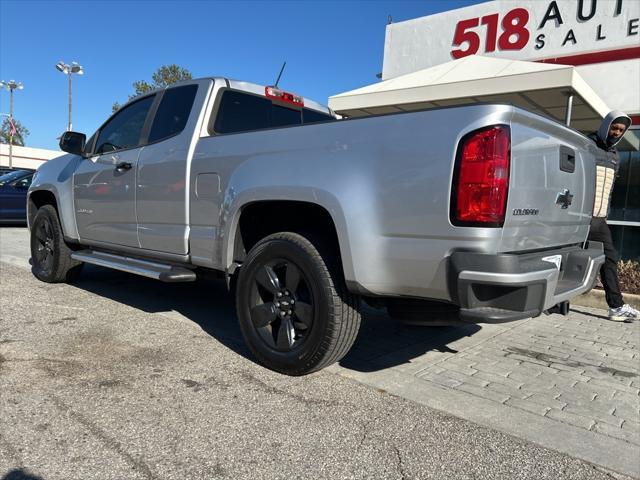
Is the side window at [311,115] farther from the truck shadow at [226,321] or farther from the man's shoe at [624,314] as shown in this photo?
the man's shoe at [624,314]

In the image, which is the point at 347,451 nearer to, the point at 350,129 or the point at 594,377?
the point at 350,129

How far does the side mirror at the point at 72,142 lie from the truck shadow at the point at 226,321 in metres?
1.57

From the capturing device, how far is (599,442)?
264 cm

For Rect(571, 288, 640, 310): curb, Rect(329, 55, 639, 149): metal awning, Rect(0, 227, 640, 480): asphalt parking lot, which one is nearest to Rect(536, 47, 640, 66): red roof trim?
Rect(329, 55, 639, 149): metal awning

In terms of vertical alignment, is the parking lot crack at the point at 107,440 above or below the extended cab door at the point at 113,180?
below

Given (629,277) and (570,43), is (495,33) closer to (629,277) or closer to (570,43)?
(570,43)

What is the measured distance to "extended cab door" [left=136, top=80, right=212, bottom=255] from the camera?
3.86 meters

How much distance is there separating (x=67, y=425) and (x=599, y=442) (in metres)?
2.77

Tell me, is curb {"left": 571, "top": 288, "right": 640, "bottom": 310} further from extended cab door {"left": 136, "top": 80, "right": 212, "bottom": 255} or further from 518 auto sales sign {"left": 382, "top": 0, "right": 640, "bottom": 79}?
518 auto sales sign {"left": 382, "top": 0, "right": 640, "bottom": 79}

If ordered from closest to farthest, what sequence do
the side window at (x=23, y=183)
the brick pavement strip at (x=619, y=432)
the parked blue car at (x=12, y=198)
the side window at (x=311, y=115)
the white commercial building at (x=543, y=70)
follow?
the brick pavement strip at (x=619, y=432) < the side window at (x=311, y=115) < the white commercial building at (x=543, y=70) < the parked blue car at (x=12, y=198) < the side window at (x=23, y=183)

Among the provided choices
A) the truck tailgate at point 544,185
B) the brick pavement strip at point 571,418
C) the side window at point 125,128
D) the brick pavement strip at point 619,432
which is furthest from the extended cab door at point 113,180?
the brick pavement strip at point 619,432

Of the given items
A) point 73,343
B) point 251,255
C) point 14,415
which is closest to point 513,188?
point 251,255

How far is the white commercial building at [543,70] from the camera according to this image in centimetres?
764

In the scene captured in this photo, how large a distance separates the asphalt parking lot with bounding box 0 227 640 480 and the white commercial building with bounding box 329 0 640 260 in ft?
14.3
